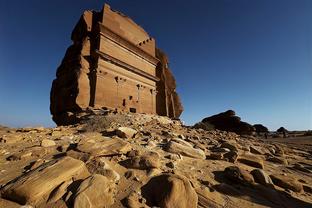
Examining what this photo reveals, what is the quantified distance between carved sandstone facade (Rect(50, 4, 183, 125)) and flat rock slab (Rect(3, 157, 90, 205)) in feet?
36.4

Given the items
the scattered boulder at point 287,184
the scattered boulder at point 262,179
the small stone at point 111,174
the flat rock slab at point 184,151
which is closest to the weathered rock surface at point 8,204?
the small stone at point 111,174

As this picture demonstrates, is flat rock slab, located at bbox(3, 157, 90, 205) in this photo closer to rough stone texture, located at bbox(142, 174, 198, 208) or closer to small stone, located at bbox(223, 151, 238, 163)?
rough stone texture, located at bbox(142, 174, 198, 208)

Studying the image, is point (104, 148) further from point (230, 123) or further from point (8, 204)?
point (230, 123)

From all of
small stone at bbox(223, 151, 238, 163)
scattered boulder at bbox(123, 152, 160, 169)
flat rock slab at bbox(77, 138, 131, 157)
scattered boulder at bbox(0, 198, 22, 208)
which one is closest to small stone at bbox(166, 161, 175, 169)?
scattered boulder at bbox(123, 152, 160, 169)

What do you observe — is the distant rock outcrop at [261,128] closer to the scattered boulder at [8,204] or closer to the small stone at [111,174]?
the small stone at [111,174]

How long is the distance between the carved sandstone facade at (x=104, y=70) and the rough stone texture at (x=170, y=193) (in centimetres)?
1190

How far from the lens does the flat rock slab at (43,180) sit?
1940mm

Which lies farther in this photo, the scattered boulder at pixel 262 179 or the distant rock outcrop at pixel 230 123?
the distant rock outcrop at pixel 230 123

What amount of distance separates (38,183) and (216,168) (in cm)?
307

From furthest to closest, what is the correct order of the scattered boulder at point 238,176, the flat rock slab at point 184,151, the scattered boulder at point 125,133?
the scattered boulder at point 125,133, the flat rock slab at point 184,151, the scattered boulder at point 238,176

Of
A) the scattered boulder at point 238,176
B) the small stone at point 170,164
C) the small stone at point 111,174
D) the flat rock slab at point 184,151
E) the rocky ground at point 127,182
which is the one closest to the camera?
the rocky ground at point 127,182

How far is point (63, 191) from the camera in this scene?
6.89ft

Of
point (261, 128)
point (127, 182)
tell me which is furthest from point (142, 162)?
point (261, 128)

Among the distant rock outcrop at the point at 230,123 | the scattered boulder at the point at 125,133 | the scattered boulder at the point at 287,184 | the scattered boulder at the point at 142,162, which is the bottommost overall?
the scattered boulder at the point at 287,184
